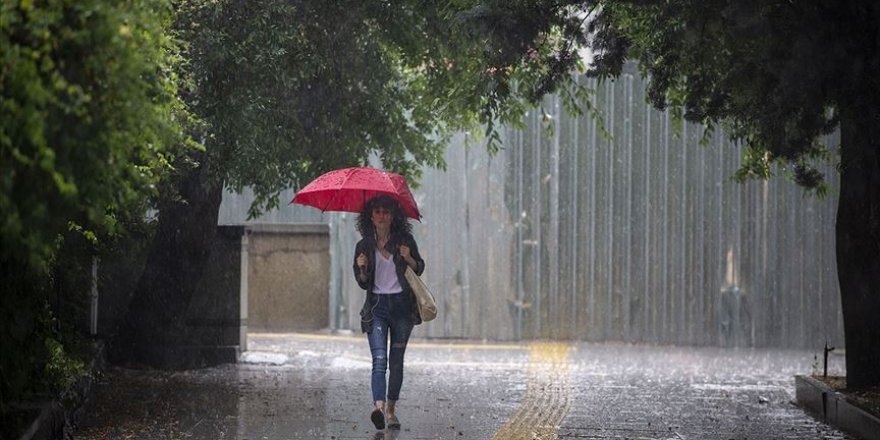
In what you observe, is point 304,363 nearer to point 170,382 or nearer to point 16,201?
point 170,382

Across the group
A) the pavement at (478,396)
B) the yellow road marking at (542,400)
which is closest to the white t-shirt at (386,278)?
the pavement at (478,396)

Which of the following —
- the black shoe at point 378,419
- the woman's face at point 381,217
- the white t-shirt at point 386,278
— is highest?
the woman's face at point 381,217

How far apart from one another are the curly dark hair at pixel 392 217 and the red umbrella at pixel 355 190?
62mm

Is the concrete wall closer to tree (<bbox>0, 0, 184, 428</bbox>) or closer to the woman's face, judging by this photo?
the woman's face

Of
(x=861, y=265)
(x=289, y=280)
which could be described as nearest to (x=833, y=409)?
(x=861, y=265)

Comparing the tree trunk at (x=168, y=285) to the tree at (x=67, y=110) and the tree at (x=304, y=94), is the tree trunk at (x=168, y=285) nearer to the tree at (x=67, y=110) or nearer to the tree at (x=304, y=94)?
the tree at (x=304, y=94)

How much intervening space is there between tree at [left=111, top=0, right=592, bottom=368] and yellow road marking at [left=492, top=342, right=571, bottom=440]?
2.73 m

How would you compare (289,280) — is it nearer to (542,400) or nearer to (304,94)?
(304,94)

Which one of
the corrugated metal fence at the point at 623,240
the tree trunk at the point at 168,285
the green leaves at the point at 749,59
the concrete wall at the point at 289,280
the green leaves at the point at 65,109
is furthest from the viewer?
the concrete wall at the point at 289,280

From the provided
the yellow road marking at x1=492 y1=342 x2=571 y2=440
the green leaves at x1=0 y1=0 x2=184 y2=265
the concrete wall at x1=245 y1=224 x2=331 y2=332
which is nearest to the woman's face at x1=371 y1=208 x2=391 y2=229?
the yellow road marking at x1=492 y1=342 x2=571 y2=440

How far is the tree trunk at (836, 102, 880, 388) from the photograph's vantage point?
1191cm

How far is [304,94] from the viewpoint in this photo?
13.8 m

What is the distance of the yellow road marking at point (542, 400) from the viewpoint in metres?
10.4

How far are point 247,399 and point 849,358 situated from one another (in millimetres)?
5494
